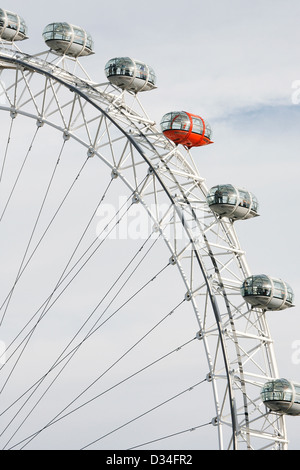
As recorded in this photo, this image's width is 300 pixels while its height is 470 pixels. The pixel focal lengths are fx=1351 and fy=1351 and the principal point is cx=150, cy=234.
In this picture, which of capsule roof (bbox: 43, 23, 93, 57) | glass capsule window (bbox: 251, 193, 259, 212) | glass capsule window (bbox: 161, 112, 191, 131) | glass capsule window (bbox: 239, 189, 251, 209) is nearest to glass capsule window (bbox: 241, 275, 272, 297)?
glass capsule window (bbox: 239, 189, 251, 209)

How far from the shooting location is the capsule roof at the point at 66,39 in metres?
47.9

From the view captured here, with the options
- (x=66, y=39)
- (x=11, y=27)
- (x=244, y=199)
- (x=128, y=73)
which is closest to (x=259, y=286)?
(x=244, y=199)

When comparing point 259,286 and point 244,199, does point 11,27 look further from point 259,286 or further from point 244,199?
point 259,286

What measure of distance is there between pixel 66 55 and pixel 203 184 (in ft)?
22.0

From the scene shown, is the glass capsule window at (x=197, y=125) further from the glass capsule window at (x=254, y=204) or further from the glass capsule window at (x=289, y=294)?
the glass capsule window at (x=289, y=294)

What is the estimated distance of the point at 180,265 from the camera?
45.6m

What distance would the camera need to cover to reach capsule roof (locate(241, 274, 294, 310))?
45438 mm

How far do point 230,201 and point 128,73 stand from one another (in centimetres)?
574

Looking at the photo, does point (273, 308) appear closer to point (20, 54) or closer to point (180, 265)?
point (180, 265)

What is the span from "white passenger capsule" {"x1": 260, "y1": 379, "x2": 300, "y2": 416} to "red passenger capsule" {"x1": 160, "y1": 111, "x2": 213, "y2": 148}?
29.4 ft

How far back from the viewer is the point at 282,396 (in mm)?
44031
